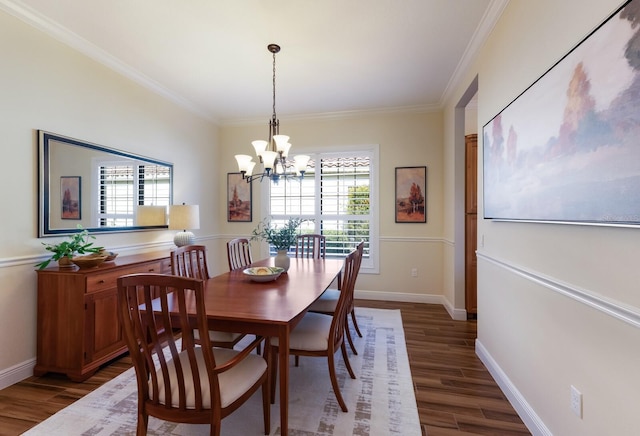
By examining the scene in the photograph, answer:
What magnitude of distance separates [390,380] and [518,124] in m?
2.03

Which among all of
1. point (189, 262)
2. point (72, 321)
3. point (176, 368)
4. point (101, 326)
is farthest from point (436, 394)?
point (72, 321)

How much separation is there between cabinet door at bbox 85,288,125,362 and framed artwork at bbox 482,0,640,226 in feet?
10.4

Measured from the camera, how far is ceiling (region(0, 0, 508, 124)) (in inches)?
88.2

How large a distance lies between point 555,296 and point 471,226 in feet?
7.36

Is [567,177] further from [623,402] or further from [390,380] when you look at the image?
[390,380]

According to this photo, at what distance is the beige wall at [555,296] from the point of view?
3.65 ft

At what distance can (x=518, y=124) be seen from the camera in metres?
1.86

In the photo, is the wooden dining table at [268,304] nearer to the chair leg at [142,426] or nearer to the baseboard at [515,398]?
the chair leg at [142,426]

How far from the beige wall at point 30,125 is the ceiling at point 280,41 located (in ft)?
0.56

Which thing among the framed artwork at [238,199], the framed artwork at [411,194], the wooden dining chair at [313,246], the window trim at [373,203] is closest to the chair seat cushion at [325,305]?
the wooden dining chair at [313,246]

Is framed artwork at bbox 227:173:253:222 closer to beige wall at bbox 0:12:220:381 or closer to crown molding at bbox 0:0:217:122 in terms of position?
crown molding at bbox 0:0:217:122

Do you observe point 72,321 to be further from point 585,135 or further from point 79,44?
point 585,135

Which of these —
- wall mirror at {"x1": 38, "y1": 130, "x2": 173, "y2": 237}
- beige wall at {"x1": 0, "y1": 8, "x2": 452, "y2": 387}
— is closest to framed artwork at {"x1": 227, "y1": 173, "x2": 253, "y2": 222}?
beige wall at {"x1": 0, "y1": 8, "x2": 452, "y2": 387}

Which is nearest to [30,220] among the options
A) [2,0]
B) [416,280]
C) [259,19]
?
[2,0]
